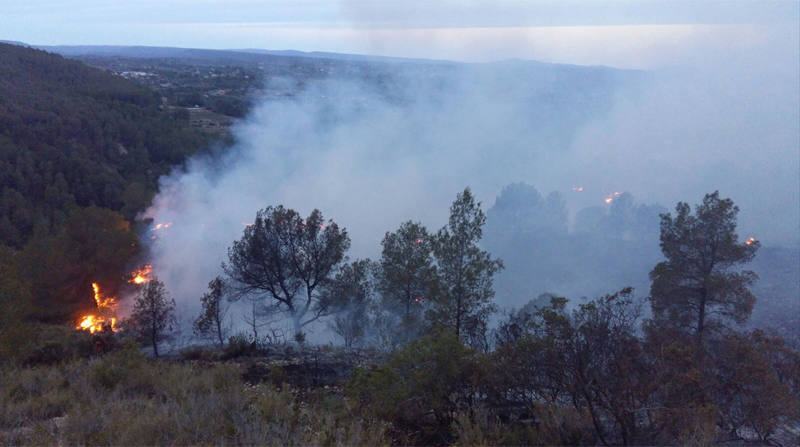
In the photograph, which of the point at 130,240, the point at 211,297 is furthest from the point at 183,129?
the point at 211,297

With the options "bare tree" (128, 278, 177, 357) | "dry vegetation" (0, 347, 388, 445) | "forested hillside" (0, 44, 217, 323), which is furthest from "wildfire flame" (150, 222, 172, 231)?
"dry vegetation" (0, 347, 388, 445)

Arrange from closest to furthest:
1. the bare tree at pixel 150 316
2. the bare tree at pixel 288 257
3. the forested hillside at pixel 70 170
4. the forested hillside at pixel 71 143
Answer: the bare tree at pixel 150 316
the bare tree at pixel 288 257
the forested hillside at pixel 70 170
the forested hillside at pixel 71 143

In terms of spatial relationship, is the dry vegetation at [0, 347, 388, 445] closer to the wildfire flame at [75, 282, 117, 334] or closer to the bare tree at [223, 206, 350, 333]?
the bare tree at [223, 206, 350, 333]

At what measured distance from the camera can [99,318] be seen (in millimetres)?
10891

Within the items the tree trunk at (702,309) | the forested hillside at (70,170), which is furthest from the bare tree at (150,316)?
the tree trunk at (702,309)

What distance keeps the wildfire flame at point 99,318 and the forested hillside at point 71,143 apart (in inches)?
152

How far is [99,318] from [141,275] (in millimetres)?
1614

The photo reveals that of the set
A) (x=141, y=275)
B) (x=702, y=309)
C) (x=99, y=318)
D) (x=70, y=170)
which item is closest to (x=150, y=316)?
(x=99, y=318)

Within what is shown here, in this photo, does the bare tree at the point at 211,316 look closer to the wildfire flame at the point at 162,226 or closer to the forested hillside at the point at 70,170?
the forested hillside at the point at 70,170

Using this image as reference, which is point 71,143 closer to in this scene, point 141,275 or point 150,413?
point 141,275

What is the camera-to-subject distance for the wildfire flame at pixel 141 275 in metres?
12.0

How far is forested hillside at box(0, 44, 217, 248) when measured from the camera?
16.6 meters

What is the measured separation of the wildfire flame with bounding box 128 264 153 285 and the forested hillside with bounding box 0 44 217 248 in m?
3.53

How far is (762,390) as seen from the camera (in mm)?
4449
